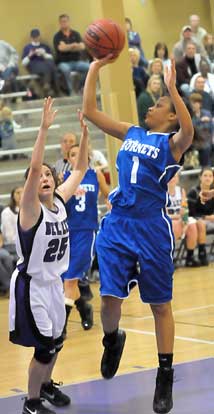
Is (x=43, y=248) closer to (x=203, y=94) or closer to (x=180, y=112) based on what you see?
(x=180, y=112)

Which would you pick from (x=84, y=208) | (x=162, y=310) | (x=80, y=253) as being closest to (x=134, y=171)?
(x=162, y=310)

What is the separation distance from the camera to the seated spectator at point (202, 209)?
11445 millimetres

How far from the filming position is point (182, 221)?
11461 millimetres

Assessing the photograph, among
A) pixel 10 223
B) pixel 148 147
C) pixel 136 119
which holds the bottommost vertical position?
pixel 10 223

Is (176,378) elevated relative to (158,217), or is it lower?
lower

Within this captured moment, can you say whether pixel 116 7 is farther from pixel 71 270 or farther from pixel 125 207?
pixel 125 207

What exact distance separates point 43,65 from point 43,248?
9.98 meters

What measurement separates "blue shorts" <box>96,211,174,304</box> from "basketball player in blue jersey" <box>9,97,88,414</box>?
0.88 feet

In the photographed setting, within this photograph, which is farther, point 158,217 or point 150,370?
point 150,370

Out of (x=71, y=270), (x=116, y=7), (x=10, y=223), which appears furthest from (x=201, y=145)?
(x=71, y=270)

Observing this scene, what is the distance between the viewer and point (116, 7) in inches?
455

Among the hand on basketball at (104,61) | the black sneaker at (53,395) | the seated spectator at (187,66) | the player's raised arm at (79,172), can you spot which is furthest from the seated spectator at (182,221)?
the black sneaker at (53,395)

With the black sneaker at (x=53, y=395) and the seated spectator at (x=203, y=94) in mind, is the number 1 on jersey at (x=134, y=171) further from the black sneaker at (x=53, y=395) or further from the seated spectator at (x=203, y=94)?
the seated spectator at (x=203, y=94)

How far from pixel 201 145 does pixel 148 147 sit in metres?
8.06
